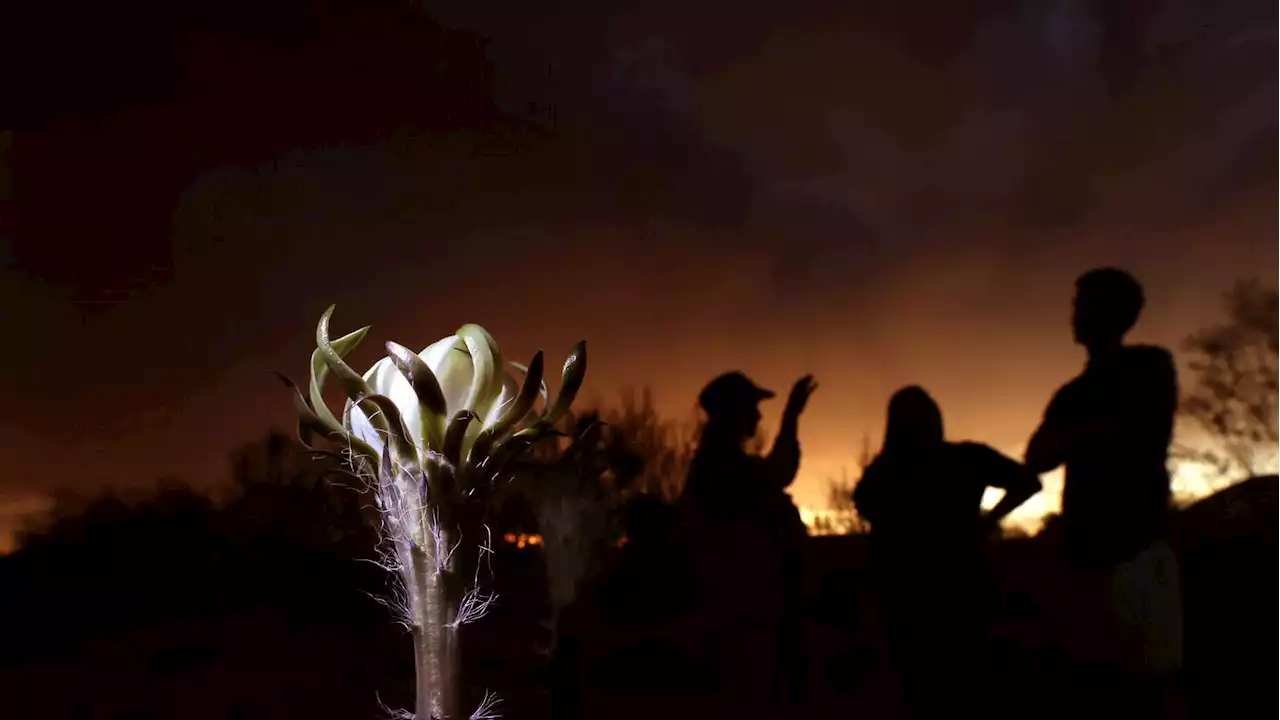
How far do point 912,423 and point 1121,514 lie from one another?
35 cm

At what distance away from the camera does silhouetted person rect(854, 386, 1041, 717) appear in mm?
1381

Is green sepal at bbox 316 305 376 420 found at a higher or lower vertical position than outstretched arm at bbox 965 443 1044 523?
higher

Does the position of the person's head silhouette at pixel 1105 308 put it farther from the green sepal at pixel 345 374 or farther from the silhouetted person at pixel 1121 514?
the green sepal at pixel 345 374

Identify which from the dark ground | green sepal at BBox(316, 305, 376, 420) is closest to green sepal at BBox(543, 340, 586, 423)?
green sepal at BBox(316, 305, 376, 420)

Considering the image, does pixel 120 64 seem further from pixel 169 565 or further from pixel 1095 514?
pixel 1095 514

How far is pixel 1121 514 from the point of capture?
1.27 meters

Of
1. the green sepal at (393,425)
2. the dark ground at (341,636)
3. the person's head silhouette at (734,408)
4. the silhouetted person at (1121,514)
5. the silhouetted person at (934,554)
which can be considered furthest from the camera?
the person's head silhouette at (734,408)

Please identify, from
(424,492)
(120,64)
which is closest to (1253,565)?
(424,492)

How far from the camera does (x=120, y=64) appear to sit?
1.90m

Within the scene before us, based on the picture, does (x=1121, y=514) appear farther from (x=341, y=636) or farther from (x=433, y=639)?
(x=341, y=636)

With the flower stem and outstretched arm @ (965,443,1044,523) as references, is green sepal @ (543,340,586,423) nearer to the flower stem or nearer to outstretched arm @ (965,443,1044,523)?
the flower stem

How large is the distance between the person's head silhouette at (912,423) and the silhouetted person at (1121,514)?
0.17 m

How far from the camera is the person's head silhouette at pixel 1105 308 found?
53.4 inches

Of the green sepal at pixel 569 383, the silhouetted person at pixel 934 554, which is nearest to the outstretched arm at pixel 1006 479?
the silhouetted person at pixel 934 554
